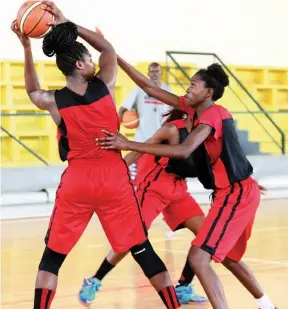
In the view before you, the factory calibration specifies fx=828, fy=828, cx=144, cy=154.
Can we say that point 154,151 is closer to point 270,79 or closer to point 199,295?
point 199,295

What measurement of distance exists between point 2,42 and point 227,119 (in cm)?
913

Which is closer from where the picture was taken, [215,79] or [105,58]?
[105,58]

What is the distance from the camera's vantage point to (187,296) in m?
5.53

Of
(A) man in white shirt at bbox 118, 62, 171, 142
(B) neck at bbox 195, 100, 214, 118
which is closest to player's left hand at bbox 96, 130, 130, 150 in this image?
(B) neck at bbox 195, 100, 214, 118

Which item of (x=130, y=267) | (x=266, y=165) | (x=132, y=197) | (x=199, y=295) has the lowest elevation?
(x=266, y=165)

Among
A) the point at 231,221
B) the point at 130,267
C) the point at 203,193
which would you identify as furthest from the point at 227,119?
the point at 203,193

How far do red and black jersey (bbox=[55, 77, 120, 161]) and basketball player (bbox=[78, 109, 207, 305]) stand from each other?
3.54ft

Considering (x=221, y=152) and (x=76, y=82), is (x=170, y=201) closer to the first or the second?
(x=221, y=152)

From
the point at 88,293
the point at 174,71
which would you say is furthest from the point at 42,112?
the point at 88,293

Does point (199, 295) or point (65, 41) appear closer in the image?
point (65, 41)

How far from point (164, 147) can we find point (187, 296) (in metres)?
1.46

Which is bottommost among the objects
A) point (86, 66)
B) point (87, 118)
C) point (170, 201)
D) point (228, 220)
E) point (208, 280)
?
point (170, 201)

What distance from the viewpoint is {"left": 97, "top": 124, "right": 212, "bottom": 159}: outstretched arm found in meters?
4.34

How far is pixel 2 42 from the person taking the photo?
13180 millimetres
